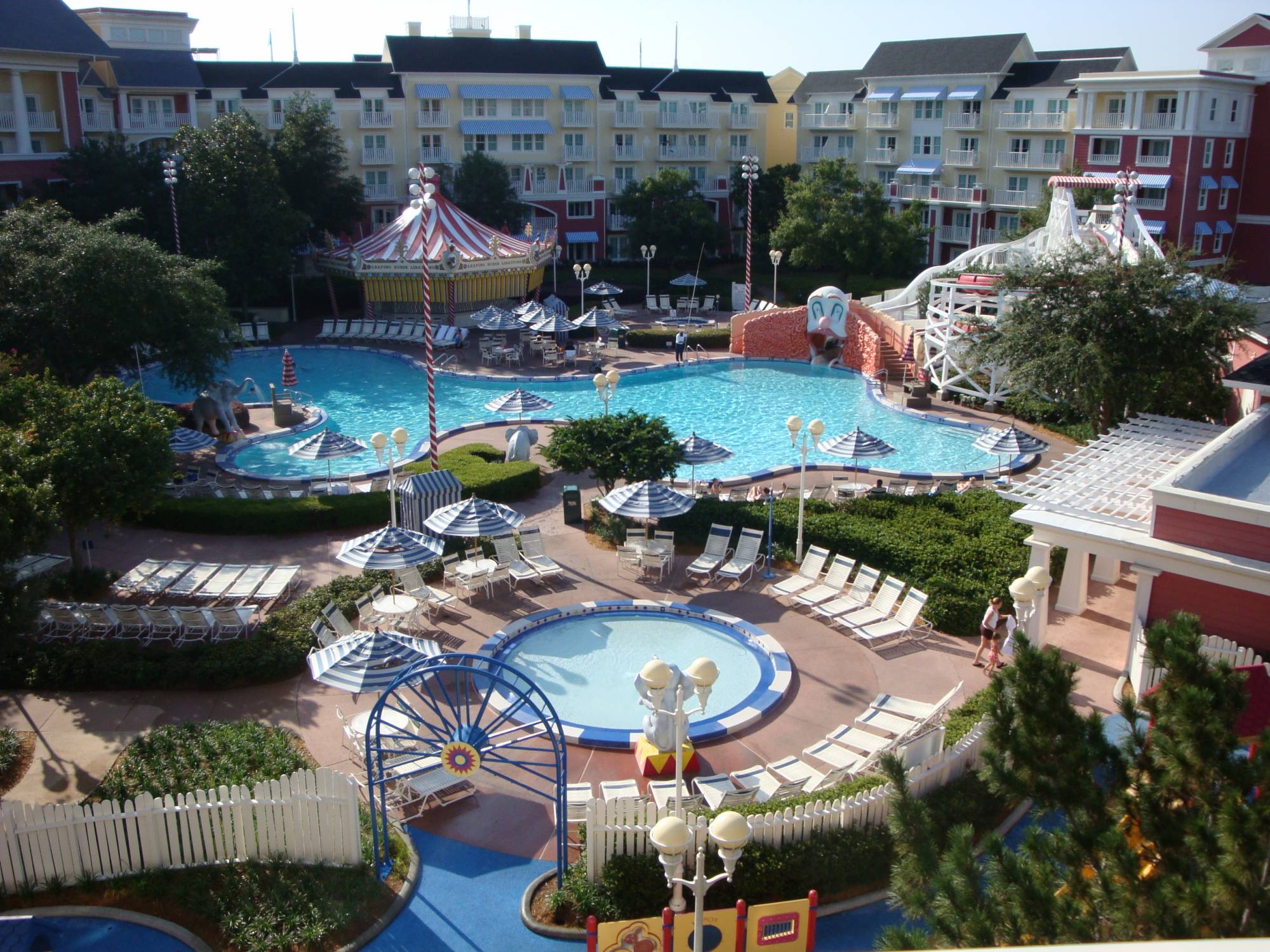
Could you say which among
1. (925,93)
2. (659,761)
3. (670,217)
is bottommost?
(659,761)

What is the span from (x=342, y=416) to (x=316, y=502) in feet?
34.6

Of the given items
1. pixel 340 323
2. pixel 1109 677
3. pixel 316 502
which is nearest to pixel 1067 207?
pixel 1109 677

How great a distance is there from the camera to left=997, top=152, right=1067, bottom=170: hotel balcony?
157ft

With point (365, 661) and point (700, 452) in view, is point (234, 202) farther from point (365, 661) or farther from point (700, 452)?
point (365, 661)

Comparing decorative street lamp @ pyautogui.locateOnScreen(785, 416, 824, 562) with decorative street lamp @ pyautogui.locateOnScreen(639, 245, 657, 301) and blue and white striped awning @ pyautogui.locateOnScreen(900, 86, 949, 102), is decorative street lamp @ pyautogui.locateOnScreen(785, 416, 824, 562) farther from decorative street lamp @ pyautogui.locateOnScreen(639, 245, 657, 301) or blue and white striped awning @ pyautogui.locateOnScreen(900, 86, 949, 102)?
blue and white striped awning @ pyautogui.locateOnScreen(900, 86, 949, 102)

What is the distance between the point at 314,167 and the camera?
43219 millimetres

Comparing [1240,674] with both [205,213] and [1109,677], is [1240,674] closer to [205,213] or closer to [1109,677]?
[1109,677]

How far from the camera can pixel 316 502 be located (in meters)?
21.9

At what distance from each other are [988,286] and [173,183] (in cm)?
2624

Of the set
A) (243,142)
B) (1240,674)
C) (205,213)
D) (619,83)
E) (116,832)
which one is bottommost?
(116,832)

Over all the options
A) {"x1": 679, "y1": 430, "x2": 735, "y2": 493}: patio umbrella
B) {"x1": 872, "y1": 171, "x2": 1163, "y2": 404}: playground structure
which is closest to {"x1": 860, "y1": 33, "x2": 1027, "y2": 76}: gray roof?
{"x1": 872, "y1": 171, "x2": 1163, "y2": 404}: playground structure

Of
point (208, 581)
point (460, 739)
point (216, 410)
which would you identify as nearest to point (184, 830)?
Answer: point (460, 739)

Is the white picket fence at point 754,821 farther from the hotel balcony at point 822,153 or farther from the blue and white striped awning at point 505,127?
the hotel balcony at point 822,153

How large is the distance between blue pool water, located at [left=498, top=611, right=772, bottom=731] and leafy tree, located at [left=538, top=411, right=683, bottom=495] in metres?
4.11
